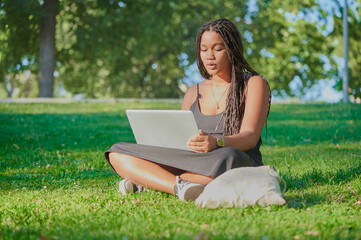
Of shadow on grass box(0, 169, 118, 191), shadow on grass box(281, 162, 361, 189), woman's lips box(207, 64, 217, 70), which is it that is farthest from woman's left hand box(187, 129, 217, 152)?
shadow on grass box(0, 169, 118, 191)

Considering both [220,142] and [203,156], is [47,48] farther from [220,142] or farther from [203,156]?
[220,142]

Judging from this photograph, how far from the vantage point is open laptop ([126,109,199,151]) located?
3531mm

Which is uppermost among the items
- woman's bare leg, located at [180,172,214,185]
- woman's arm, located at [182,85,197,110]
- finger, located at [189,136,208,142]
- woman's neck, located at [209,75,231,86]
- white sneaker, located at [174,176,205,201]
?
woman's neck, located at [209,75,231,86]

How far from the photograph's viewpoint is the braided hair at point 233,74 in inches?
156

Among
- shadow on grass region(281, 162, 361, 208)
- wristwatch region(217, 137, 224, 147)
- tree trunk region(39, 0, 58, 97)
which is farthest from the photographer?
tree trunk region(39, 0, 58, 97)

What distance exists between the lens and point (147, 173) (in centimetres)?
407

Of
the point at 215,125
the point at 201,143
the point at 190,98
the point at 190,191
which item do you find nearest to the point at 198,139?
the point at 201,143

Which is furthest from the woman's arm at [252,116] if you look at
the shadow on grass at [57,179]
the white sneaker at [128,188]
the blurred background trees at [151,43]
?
the blurred background trees at [151,43]

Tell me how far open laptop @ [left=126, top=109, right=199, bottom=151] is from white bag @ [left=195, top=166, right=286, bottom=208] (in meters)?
0.44

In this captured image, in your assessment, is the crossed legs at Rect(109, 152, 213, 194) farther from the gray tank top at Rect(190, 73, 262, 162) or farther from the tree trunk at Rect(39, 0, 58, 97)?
the tree trunk at Rect(39, 0, 58, 97)

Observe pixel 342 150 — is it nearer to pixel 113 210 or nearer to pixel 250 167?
pixel 250 167

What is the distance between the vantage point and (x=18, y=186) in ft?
15.8

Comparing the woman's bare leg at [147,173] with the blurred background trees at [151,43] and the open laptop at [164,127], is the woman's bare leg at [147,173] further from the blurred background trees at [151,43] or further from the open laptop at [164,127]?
the blurred background trees at [151,43]

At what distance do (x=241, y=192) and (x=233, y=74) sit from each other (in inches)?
43.4
